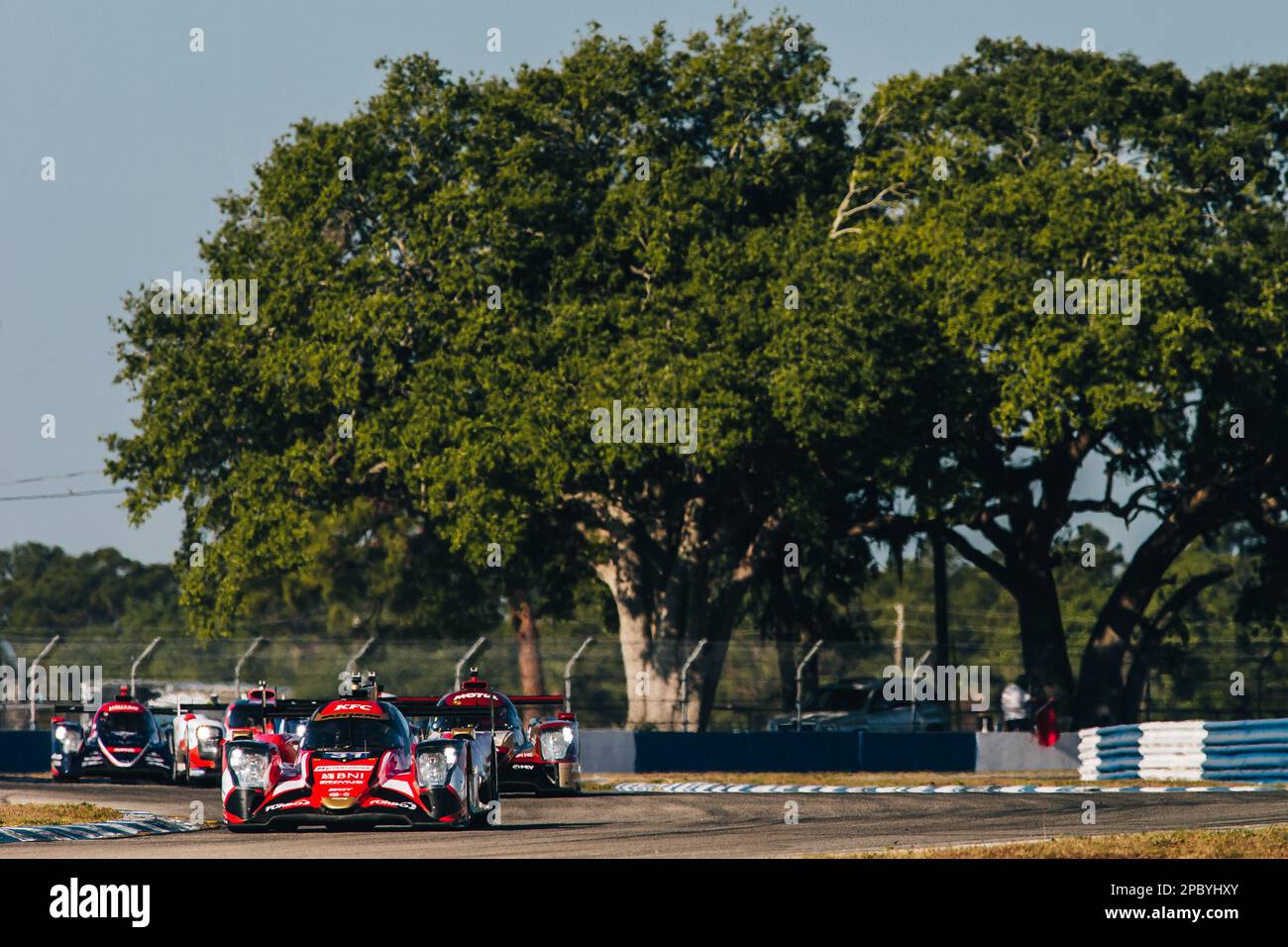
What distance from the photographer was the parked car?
43.2m

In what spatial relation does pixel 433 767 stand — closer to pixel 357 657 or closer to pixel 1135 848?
pixel 1135 848

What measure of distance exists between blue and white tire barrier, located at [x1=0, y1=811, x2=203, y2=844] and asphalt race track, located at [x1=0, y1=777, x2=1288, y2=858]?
620 millimetres

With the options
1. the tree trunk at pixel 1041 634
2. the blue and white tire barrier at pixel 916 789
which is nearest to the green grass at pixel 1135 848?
the blue and white tire barrier at pixel 916 789

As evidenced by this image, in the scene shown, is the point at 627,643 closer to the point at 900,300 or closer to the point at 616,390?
the point at 616,390

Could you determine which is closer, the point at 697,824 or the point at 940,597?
the point at 697,824

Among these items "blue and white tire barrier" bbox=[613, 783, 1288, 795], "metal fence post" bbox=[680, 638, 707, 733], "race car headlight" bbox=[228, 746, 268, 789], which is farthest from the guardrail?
"race car headlight" bbox=[228, 746, 268, 789]

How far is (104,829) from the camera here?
19625mm

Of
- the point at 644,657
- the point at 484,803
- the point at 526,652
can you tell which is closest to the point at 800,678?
the point at 644,657

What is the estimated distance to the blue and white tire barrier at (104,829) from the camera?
60.8 feet

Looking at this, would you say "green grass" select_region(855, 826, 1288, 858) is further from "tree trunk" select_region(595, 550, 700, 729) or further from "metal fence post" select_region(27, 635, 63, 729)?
"metal fence post" select_region(27, 635, 63, 729)

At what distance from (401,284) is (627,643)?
33.6 ft

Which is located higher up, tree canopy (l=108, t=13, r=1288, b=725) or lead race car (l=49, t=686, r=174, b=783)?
tree canopy (l=108, t=13, r=1288, b=725)
